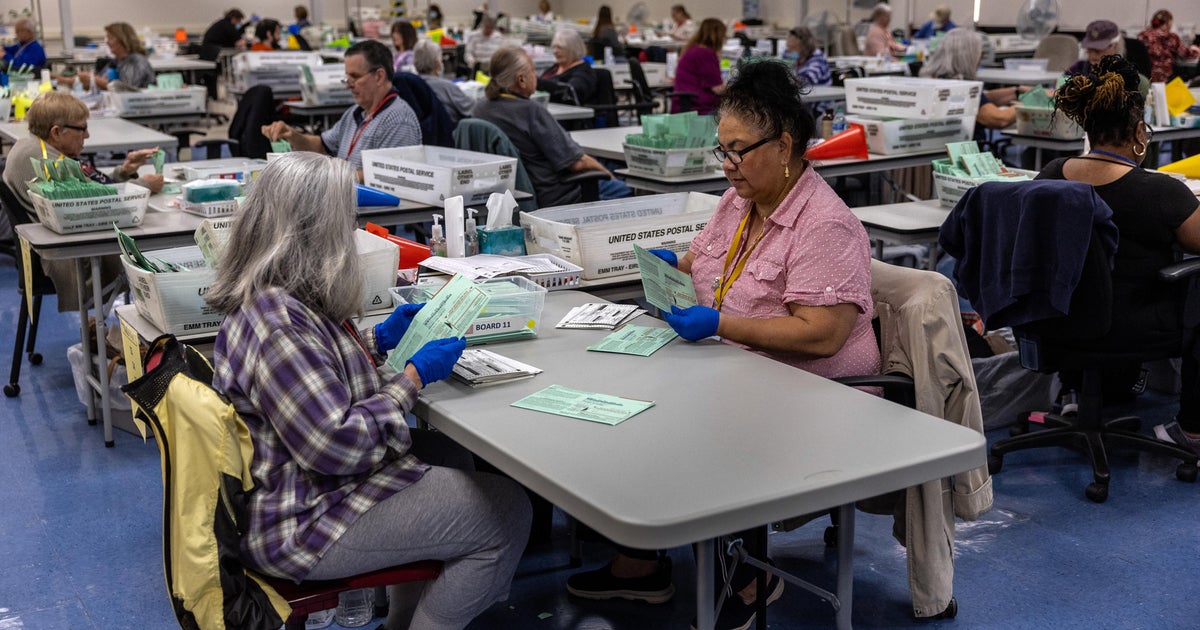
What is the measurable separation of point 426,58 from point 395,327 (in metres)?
5.11

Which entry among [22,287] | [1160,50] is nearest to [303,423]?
[22,287]

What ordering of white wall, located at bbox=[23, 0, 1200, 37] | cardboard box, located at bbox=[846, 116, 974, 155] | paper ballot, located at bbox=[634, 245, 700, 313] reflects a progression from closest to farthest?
paper ballot, located at bbox=[634, 245, 700, 313] → cardboard box, located at bbox=[846, 116, 974, 155] → white wall, located at bbox=[23, 0, 1200, 37]

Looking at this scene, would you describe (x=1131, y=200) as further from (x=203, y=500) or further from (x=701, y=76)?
(x=701, y=76)

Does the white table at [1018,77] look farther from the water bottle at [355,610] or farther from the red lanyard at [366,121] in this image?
the water bottle at [355,610]

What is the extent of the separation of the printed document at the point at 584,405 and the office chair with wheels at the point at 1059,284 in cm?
154

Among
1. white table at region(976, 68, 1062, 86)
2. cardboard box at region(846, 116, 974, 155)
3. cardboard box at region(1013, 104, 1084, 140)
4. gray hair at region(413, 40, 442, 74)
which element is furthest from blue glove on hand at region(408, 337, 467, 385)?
white table at region(976, 68, 1062, 86)

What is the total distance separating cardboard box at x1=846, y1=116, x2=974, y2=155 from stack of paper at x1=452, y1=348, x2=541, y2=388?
3.37 metres

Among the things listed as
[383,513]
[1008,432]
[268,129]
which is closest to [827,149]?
[1008,432]

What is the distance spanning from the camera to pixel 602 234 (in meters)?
2.91

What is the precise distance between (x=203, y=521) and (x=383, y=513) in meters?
0.29

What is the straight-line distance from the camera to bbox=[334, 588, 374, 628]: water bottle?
2.52 meters

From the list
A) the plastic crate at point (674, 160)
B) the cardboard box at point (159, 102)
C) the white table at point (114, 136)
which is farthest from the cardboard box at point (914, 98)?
the cardboard box at point (159, 102)

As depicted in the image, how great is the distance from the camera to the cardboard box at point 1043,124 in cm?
517

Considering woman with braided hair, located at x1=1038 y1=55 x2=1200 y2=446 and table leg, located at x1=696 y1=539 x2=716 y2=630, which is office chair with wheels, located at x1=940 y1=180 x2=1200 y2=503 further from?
table leg, located at x1=696 y1=539 x2=716 y2=630
